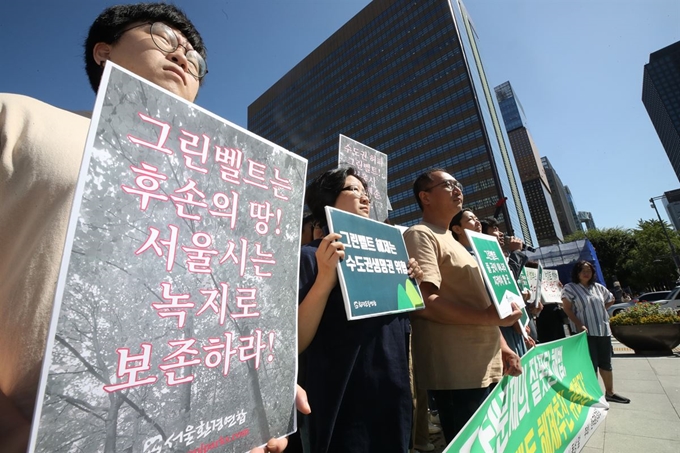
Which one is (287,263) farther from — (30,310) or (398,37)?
(398,37)

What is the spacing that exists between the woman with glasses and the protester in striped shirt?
3742mm

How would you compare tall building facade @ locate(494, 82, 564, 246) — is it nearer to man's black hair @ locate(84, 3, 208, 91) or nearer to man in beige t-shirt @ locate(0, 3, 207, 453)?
man's black hair @ locate(84, 3, 208, 91)

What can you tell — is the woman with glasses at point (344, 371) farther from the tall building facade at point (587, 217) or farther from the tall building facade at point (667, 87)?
the tall building facade at point (587, 217)

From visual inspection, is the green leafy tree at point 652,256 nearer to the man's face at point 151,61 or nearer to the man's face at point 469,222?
the man's face at point 469,222

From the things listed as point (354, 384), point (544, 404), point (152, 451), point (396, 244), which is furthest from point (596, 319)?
point (152, 451)

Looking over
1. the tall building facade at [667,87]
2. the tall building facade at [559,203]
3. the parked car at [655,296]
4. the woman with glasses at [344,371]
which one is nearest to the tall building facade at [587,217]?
the tall building facade at [559,203]

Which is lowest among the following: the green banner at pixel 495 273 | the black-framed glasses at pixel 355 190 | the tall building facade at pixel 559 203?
the green banner at pixel 495 273

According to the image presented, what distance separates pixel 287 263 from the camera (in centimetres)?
88

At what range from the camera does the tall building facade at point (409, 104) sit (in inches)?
1731

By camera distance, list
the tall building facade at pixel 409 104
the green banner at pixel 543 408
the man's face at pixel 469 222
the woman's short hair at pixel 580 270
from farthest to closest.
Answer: the tall building facade at pixel 409 104 → the woman's short hair at pixel 580 270 → the man's face at pixel 469 222 → the green banner at pixel 543 408

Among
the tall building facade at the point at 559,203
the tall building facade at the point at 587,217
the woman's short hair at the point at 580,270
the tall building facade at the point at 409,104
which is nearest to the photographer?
the woman's short hair at the point at 580,270

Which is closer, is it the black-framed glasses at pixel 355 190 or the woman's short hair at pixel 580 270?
the black-framed glasses at pixel 355 190

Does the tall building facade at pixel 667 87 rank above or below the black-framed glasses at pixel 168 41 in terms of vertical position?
above

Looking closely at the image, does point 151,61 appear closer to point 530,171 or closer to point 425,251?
point 425,251
